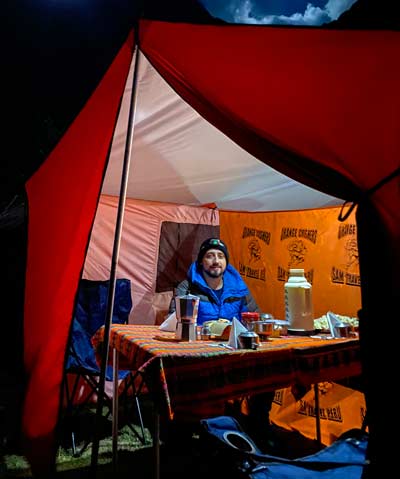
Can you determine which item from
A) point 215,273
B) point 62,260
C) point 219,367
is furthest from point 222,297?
point 219,367

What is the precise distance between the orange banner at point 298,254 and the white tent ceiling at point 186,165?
0.68 feet

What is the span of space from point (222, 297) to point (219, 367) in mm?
1823

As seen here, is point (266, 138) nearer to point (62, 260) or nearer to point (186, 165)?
point (62, 260)

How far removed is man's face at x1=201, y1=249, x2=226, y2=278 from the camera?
3293 mm

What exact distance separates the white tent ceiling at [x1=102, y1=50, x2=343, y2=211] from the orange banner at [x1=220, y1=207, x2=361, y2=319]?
0.21m

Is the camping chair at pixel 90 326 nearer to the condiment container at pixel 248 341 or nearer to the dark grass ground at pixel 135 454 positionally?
the dark grass ground at pixel 135 454

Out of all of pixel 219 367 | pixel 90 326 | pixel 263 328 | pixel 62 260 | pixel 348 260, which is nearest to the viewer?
pixel 219 367

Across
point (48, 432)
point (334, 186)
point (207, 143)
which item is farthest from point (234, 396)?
point (207, 143)

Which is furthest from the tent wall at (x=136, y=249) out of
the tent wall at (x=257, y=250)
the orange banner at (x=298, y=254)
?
the orange banner at (x=298, y=254)

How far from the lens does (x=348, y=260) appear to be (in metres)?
3.27

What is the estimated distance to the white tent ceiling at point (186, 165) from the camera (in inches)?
99.9

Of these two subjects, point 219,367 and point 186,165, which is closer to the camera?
point 219,367

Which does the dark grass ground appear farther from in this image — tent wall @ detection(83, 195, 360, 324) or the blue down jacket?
tent wall @ detection(83, 195, 360, 324)

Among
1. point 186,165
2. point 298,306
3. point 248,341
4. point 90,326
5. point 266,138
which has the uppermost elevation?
point 186,165
